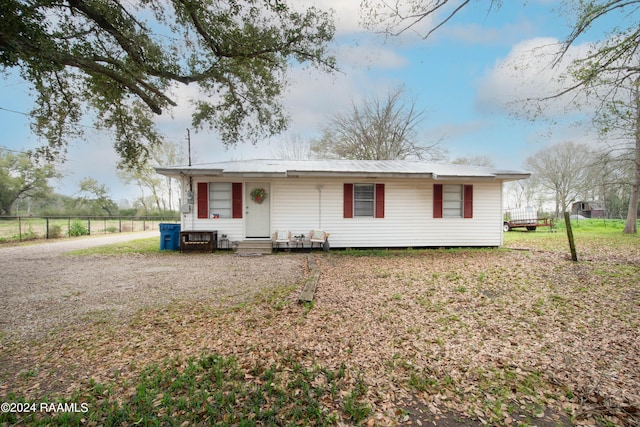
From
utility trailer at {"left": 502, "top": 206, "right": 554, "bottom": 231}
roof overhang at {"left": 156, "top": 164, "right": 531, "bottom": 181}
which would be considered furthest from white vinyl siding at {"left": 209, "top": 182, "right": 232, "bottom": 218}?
utility trailer at {"left": 502, "top": 206, "right": 554, "bottom": 231}

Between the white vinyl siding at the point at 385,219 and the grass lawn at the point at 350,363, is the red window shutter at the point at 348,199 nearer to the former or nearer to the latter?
the white vinyl siding at the point at 385,219

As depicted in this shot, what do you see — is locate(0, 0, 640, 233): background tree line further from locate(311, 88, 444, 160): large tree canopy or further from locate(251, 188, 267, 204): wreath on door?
locate(311, 88, 444, 160): large tree canopy

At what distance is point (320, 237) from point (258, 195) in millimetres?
2655

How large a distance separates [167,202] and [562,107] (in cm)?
3269

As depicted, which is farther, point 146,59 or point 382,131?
point 382,131

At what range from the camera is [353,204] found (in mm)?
10391

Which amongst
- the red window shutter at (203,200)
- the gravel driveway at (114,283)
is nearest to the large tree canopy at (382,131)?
the red window shutter at (203,200)

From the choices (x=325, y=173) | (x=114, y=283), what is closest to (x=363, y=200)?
(x=325, y=173)

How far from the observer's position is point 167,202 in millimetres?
30688

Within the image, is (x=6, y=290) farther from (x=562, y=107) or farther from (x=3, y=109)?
(x=562, y=107)

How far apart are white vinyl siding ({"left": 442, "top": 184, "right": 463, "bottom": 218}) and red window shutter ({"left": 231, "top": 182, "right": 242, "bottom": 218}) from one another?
754cm

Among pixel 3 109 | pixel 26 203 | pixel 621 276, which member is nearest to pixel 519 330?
pixel 621 276

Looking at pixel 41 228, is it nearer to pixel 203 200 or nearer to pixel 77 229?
pixel 77 229

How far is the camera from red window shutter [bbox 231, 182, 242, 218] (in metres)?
10.0
